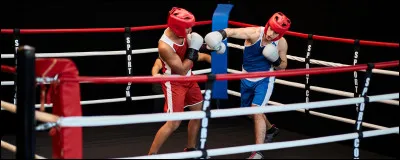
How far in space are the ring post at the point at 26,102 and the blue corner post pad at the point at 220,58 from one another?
2965mm

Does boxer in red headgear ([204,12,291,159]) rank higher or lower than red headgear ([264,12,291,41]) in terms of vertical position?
lower

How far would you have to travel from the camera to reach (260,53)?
4.84 meters

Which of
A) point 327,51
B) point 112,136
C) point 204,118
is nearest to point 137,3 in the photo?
point 112,136

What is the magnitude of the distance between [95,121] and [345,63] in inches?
106

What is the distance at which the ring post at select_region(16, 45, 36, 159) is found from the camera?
2.94 m

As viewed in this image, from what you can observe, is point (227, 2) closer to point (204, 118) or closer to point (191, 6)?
point (191, 6)

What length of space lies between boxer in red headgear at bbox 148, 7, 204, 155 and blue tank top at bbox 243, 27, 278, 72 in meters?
0.46

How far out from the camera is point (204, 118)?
3381 mm

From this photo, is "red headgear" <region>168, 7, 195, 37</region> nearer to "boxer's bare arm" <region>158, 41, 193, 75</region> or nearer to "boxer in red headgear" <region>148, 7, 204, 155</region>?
"boxer in red headgear" <region>148, 7, 204, 155</region>

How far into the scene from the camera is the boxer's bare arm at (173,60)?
14.3 ft

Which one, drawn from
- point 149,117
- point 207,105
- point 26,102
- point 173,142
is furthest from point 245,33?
point 26,102

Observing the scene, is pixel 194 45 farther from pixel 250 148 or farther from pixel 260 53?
pixel 250 148

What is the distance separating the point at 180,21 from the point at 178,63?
0.26 meters

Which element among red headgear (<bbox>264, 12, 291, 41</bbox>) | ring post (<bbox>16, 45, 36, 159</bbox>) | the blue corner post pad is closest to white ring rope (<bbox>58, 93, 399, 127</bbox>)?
ring post (<bbox>16, 45, 36, 159</bbox>)
